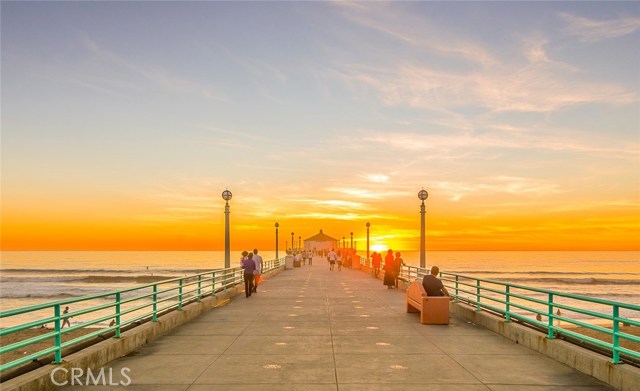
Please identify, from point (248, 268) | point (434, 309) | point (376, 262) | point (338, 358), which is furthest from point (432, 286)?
point (376, 262)

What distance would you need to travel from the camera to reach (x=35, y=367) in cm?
831

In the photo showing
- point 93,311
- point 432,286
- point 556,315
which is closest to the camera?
point 556,315

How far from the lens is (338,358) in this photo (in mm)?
10195

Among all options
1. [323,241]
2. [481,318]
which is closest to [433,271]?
[481,318]

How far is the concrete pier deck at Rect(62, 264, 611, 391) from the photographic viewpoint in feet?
27.3

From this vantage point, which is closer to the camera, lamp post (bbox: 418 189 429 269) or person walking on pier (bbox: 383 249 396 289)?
lamp post (bbox: 418 189 429 269)

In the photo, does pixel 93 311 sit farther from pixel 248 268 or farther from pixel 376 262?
pixel 376 262

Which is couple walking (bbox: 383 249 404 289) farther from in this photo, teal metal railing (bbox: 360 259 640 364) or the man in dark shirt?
the man in dark shirt

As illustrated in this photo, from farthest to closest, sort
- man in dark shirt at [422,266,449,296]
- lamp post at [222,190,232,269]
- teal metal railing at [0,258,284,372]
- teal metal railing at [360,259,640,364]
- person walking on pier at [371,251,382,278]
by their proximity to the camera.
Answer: person walking on pier at [371,251,382,278] < lamp post at [222,190,232,269] < man in dark shirt at [422,266,449,296] < teal metal railing at [360,259,640,364] < teal metal railing at [0,258,284,372]

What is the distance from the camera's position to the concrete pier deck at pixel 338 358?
8.32m

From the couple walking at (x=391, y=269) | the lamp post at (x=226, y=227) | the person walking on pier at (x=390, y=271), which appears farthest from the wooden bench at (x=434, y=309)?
the person walking on pier at (x=390, y=271)

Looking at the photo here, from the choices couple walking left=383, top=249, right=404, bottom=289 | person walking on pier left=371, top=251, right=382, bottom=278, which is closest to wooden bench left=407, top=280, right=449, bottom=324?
couple walking left=383, top=249, right=404, bottom=289

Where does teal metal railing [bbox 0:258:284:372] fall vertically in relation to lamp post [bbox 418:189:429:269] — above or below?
below

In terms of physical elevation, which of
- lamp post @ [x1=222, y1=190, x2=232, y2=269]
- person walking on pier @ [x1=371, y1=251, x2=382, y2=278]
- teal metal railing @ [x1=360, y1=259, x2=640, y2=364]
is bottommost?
person walking on pier @ [x1=371, y1=251, x2=382, y2=278]
